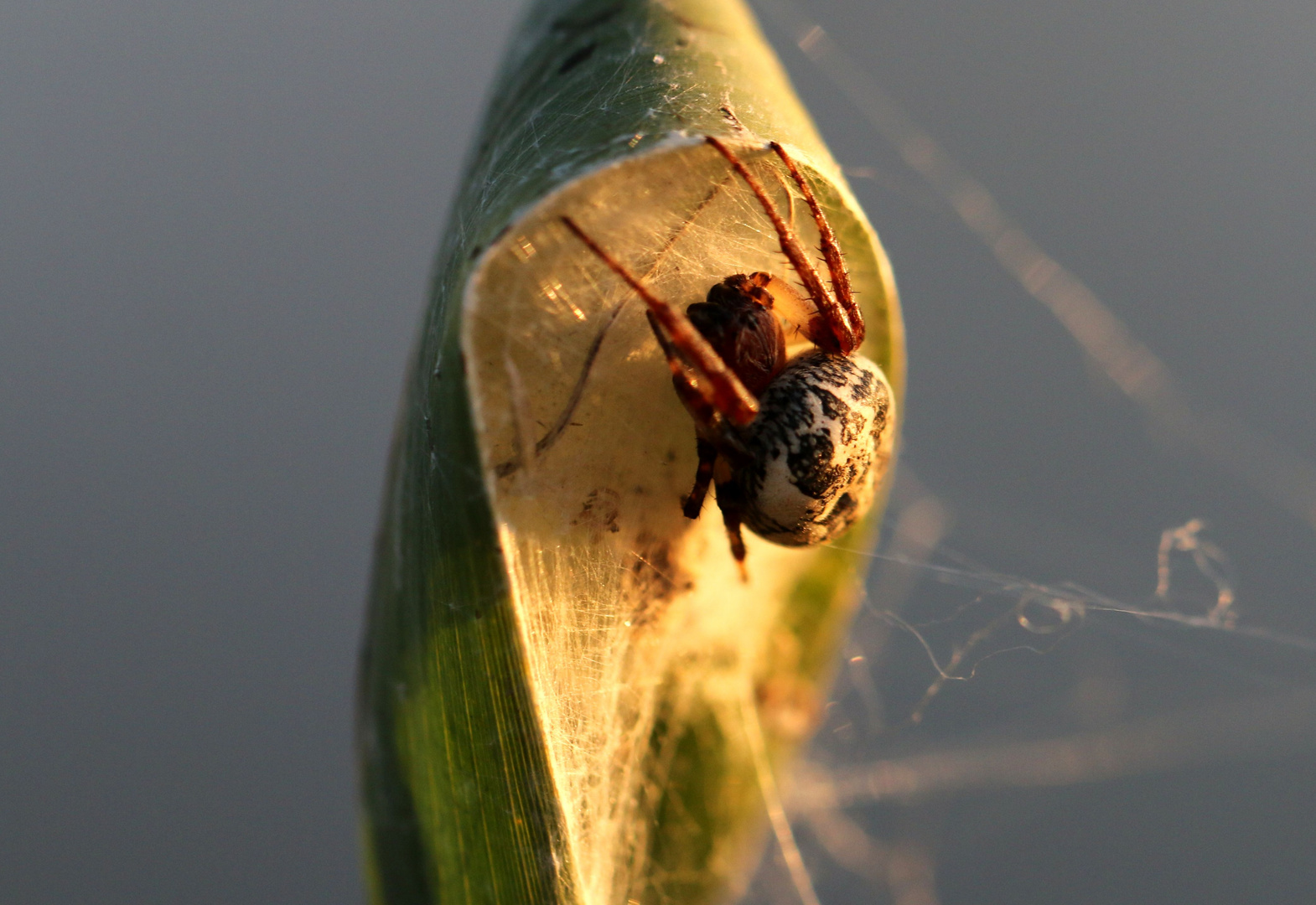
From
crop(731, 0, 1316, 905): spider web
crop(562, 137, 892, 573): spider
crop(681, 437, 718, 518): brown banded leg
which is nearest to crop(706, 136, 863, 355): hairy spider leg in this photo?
crop(562, 137, 892, 573): spider

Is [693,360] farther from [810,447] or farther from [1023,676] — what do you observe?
[1023,676]

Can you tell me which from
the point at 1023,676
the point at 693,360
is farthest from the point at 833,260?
the point at 1023,676

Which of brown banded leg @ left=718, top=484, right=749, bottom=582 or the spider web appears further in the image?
the spider web

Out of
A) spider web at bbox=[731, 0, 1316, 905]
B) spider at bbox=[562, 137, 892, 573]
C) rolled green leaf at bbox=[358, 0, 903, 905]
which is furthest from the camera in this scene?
spider web at bbox=[731, 0, 1316, 905]

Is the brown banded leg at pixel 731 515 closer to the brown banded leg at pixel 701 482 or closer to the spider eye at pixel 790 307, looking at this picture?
the brown banded leg at pixel 701 482

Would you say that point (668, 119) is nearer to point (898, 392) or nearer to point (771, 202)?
point (771, 202)

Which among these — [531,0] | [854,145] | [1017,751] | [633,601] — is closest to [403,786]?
[633,601]

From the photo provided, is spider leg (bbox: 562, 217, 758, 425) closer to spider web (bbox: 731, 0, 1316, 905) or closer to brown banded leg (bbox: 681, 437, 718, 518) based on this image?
brown banded leg (bbox: 681, 437, 718, 518)
